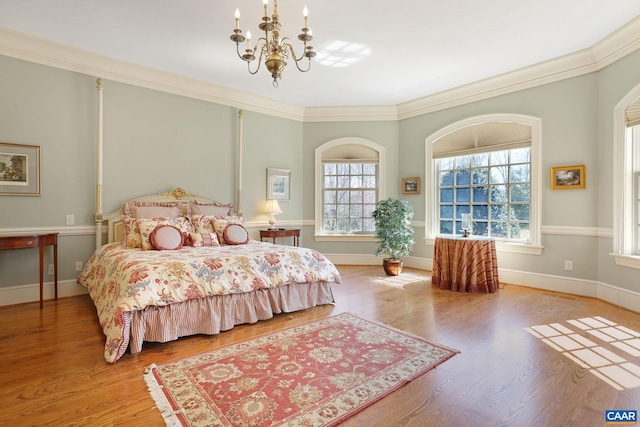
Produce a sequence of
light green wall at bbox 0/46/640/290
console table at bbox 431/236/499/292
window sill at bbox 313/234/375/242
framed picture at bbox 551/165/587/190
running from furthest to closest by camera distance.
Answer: window sill at bbox 313/234/375/242, console table at bbox 431/236/499/292, framed picture at bbox 551/165/587/190, light green wall at bbox 0/46/640/290

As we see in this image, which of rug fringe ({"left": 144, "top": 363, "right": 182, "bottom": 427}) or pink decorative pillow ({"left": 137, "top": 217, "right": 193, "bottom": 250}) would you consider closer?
rug fringe ({"left": 144, "top": 363, "right": 182, "bottom": 427})

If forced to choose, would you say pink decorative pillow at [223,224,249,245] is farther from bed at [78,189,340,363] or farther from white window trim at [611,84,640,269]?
white window trim at [611,84,640,269]

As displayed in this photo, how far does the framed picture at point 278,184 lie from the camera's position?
5484mm

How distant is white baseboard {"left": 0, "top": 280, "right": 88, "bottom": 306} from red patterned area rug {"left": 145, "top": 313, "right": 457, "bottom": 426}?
247 cm

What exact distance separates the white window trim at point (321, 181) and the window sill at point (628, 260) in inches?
127

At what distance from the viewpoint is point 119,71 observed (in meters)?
4.03

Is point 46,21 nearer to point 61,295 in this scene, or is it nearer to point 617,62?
point 61,295

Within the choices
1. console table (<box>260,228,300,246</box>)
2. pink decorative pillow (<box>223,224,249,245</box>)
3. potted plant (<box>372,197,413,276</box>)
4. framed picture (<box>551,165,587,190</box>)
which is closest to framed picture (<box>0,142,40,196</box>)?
pink decorative pillow (<box>223,224,249,245</box>)

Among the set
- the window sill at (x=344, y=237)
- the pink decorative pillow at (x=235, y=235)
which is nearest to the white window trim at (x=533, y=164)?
the window sill at (x=344, y=237)

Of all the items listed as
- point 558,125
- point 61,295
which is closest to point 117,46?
point 61,295

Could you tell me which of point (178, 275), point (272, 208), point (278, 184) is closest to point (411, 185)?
point (278, 184)

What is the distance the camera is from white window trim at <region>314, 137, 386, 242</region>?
5.81 m

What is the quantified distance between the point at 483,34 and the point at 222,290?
145 inches

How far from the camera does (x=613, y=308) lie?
3402 mm
